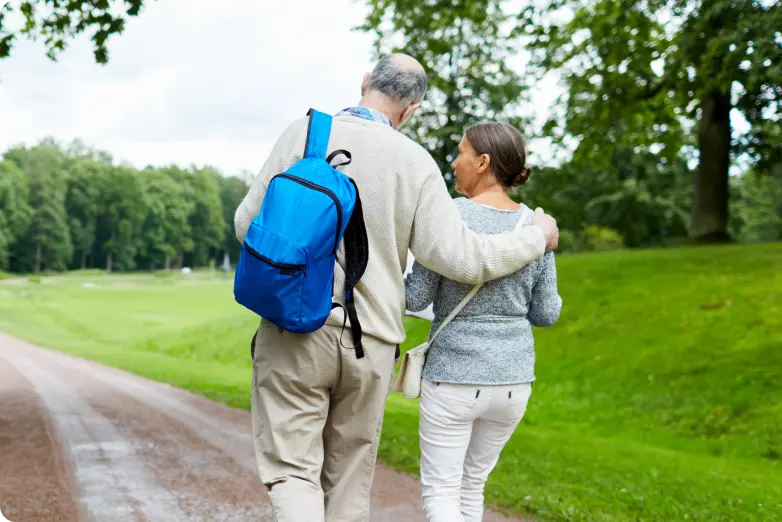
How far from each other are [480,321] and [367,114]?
86 centimetres

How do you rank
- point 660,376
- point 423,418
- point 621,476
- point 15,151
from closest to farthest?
1. point 423,418
2. point 621,476
3. point 660,376
4. point 15,151

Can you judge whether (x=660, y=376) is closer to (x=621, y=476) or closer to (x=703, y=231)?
(x=621, y=476)

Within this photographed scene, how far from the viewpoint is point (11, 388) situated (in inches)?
496

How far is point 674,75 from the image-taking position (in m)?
15.5

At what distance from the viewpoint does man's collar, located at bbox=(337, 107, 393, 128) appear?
299cm

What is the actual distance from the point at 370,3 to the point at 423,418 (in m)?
15.6

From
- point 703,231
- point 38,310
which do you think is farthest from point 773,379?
point 38,310

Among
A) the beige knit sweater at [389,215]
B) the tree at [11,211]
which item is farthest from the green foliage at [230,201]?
the beige knit sweater at [389,215]

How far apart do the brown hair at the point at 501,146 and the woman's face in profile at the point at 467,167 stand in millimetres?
24

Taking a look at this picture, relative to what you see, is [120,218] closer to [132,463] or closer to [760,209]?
[760,209]

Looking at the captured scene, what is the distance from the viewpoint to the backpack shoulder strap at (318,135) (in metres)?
2.84

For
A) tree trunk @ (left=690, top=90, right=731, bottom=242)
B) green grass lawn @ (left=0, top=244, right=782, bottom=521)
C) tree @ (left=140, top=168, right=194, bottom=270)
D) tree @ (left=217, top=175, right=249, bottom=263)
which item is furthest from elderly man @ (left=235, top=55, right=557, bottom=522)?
tree @ (left=140, top=168, right=194, bottom=270)

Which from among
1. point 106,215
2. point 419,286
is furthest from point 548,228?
point 106,215

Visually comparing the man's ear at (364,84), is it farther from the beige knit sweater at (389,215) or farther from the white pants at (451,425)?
the white pants at (451,425)
